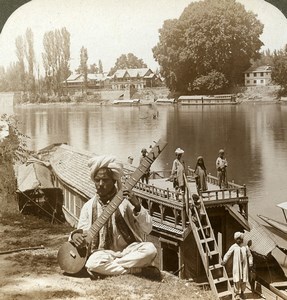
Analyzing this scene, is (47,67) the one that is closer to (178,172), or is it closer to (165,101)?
(165,101)

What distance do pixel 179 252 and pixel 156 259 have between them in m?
0.23

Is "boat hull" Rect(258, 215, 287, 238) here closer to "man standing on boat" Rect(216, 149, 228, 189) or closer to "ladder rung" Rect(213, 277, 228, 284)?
"man standing on boat" Rect(216, 149, 228, 189)

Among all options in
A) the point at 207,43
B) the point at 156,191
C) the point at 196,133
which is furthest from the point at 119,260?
the point at 207,43

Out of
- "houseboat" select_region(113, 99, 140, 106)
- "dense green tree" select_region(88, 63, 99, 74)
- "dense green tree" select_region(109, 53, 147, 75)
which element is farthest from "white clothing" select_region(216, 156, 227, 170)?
"dense green tree" select_region(88, 63, 99, 74)

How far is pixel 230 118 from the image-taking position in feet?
11.8

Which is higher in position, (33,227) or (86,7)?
(86,7)

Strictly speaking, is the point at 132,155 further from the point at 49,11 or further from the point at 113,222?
the point at 49,11

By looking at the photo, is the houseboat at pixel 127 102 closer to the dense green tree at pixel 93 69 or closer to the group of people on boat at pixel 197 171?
the dense green tree at pixel 93 69

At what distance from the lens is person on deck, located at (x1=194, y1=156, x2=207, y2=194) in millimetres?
3243

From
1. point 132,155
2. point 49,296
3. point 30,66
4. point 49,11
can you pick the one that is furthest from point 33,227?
point 49,11

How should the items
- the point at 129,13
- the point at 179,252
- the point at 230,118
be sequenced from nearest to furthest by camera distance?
the point at 129,13 → the point at 179,252 → the point at 230,118

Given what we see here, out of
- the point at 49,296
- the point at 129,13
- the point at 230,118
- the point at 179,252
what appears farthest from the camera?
the point at 230,118

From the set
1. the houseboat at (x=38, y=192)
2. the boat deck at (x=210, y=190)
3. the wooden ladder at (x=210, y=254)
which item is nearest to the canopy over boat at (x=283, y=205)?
the boat deck at (x=210, y=190)

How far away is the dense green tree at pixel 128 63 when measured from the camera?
316 cm
